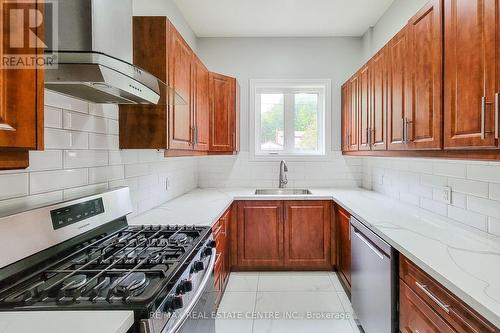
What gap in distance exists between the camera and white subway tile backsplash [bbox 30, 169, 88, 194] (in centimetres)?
133

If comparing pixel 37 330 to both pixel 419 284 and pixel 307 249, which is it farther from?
pixel 307 249

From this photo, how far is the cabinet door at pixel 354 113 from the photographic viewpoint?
10.3 ft

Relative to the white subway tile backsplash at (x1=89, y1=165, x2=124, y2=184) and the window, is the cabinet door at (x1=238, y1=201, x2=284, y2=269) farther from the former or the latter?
the white subway tile backsplash at (x1=89, y1=165, x2=124, y2=184)

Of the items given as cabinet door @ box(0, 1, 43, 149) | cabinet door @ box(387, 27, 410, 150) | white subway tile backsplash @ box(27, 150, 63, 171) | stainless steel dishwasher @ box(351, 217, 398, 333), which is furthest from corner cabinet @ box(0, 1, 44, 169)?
cabinet door @ box(387, 27, 410, 150)

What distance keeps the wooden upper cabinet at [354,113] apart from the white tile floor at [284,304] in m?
1.41

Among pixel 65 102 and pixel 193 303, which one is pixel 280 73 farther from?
pixel 193 303

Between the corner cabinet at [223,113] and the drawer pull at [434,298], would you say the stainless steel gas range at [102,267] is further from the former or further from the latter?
the corner cabinet at [223,113]

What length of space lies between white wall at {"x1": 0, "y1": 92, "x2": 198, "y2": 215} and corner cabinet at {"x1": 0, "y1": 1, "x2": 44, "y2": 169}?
0.50 meters

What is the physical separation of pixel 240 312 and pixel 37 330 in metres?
1.96

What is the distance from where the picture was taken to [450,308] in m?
1.16

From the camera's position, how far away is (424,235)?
1755mm

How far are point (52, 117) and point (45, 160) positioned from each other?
0.67 feet

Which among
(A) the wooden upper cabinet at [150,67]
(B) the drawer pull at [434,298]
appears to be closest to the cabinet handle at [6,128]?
(A) the wooden upper cabinet at [150,67]

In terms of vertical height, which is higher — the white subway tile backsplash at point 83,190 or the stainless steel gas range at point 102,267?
the white subway tile backsplash at point 83,190
